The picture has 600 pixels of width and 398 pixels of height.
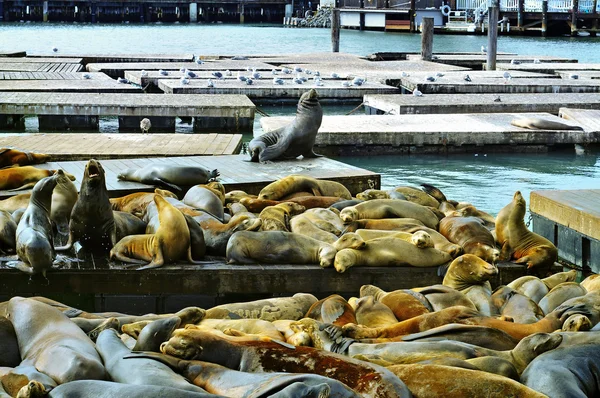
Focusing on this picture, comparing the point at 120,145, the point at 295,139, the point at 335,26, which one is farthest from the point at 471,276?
the point at 335,26

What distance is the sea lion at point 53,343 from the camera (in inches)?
144

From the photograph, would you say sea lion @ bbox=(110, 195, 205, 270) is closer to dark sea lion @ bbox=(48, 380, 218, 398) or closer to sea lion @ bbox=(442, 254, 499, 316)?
sea lion @ bbox=(442, 254, 499, 316)

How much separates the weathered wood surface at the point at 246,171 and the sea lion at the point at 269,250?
2068 mm

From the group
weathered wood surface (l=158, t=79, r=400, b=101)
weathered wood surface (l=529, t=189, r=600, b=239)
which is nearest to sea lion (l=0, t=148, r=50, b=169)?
weathered wood surface (l=529, t=189, r=600, b=239)

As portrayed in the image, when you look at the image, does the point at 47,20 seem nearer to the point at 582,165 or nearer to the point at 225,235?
the point at 582,165

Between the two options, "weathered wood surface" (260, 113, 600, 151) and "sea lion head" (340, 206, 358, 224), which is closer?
"sea lion head" (340, 206, 358, 224)

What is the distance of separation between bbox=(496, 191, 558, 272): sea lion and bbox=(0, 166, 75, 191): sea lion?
345 centimetres

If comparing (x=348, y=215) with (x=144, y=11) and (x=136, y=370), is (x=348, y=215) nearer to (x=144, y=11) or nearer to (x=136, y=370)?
(x=136, y=370)

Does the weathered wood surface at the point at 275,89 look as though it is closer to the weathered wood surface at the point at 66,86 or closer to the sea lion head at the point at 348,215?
the weathered wood surface at the point at 66,86

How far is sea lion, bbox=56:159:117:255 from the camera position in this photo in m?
6.04

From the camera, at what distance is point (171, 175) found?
8141 millimetres

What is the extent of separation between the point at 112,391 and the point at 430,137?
10.1 meters

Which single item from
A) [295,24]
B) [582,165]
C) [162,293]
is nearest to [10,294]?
[162,293]

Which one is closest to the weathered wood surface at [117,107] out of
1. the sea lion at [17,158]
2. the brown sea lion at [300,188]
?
the sea lion at [17,158]
